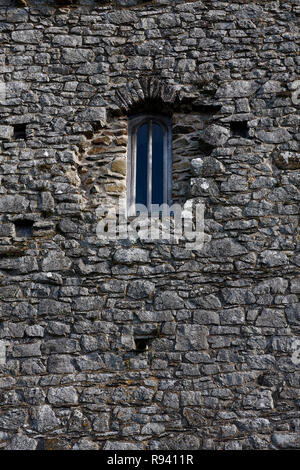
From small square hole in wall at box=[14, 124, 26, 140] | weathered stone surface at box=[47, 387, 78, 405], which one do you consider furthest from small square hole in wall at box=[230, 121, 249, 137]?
weathered stone surface at box=[47, 387, 78, 405]

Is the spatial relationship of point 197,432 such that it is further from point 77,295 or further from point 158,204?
point 158,204

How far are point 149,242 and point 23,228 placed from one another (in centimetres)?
131

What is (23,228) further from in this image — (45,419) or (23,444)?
(23,444)

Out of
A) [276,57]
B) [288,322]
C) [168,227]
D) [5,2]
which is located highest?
[5,2]

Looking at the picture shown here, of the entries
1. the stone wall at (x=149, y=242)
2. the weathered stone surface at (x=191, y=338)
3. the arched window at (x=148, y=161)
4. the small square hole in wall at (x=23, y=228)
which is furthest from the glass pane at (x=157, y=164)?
the weathered stone surface at (x=191, y=338)

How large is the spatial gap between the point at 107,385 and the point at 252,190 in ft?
7.73

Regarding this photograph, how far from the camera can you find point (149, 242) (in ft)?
21.7

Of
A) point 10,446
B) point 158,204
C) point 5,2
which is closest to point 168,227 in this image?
point 158,204

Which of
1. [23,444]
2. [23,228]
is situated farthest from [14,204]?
[23,444]

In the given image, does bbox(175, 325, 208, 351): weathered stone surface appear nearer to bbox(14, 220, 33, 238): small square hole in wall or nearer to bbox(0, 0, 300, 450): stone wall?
bbox(0, 0, 300, 450): stone wall

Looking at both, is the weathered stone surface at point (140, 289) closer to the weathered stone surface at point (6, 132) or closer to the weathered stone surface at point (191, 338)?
the weathered stone surface at point (191, 338)

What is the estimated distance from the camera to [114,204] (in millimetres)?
6910

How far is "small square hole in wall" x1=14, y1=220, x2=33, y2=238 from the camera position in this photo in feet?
22.4
